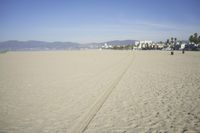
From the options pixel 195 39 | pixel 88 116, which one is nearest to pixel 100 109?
pixel 88 116

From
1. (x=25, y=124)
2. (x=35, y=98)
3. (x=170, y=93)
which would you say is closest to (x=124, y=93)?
(x=170, y=93)

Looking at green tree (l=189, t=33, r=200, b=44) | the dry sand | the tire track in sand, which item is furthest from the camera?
green tree (l=189, t=33, r=200, b=44)

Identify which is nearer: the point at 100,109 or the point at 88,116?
the point at 88,116

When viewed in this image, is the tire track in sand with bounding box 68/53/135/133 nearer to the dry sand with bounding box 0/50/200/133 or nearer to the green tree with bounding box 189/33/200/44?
the dry sand with bounding box 0/50/200/133

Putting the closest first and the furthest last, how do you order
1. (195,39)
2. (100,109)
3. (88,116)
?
(88,116), (100,109), (195,39)

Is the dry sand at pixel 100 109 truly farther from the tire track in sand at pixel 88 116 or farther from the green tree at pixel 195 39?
the green tree at pixel 195 39

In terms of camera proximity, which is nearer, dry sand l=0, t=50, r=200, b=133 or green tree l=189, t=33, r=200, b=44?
dry sand l=0, t=50, r=200, b=133

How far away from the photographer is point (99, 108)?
22.9 feet

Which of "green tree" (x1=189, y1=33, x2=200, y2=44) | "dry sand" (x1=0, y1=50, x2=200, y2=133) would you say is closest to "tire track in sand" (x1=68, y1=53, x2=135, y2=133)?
"dry sand" (x1=0, y1=50, x2=200, y2=133)

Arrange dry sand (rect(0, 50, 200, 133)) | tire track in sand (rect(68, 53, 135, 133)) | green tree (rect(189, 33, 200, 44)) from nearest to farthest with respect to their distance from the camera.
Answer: tire track in sand (rect(68, 53, 135, 133)), dry sand (rect(0, 50, 200, 133)), green tree (rect(189, 33, 200, 44))

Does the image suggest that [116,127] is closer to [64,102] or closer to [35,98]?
[64,102]

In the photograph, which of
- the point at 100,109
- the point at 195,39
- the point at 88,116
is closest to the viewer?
the point at 88,116

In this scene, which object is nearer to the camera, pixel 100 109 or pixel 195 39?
pixel 100 109

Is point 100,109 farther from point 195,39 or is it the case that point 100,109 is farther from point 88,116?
point 195,39
